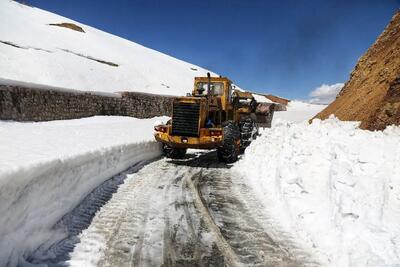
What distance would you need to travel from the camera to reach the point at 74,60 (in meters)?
36.0

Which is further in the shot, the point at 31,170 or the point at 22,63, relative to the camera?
the point at 22,63

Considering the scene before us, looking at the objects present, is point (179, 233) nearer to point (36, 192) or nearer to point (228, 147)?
point (36, 192)

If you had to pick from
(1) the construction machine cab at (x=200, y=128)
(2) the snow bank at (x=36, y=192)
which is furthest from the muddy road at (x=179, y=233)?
(1) the construction machine cab at (x=200, y=128)

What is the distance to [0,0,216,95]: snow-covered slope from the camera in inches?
1143

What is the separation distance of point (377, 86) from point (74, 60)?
2908 cm

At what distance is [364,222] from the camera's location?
16.7ft

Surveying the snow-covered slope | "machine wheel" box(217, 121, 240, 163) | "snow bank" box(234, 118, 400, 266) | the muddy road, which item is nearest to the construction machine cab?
"machine wheel" box(217, 121, 240, 163)

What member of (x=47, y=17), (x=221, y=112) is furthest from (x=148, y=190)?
(x=47, y=17)

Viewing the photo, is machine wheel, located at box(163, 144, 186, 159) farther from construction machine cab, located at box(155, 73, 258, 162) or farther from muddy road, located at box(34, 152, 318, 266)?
muddy road, located at box(34, 152, 318, 266)

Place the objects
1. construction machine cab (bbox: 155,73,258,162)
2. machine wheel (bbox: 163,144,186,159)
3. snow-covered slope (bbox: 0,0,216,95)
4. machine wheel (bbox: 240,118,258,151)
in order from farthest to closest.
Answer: snow-covered slope (bbox: 0,0,216,95) < machine wheel (bbox: 240,118,258,151) < machine wheel (bbox: 163,144,186,159) < construction machine cab (bbox: 155,73,258,162)

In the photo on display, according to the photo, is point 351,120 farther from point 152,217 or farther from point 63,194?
point 63,194

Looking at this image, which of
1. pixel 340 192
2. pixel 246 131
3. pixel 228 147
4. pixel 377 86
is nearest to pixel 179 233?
pixel 340 192

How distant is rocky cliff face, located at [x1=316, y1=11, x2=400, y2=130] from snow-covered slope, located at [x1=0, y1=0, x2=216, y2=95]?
19.7 metres

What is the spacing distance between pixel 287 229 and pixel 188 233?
5.01ft
